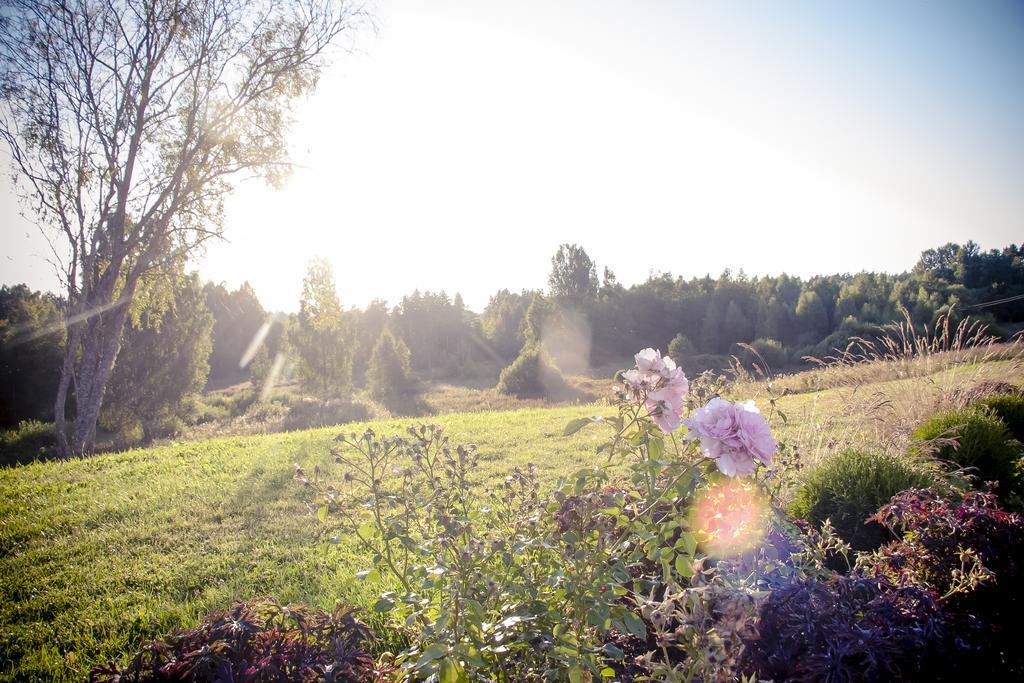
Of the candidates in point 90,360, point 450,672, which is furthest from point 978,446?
point 90,360

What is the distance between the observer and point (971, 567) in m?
1.73

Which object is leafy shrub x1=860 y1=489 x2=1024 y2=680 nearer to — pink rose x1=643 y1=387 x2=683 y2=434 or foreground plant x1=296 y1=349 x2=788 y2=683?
foreground plant x1=296 y1=349 x2=788 y2=683

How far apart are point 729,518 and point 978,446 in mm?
3855

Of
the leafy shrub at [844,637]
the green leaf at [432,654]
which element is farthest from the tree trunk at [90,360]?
the leafy shrub at [844,637]

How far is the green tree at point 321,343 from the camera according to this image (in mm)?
20547

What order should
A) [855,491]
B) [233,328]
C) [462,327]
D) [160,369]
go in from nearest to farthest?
[855,491] < [160,369] < [233,328] < [462,327]

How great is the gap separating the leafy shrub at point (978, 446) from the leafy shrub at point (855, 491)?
1.08 metres

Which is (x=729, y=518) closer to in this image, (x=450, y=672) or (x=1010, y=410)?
(x=450, y=672)

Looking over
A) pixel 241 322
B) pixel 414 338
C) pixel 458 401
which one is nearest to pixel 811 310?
pixel 458 401

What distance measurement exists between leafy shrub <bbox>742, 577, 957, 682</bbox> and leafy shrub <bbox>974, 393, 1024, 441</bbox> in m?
5.21

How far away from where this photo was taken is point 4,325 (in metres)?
22.5

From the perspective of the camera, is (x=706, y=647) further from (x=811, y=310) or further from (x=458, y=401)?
(x=811, y=310)

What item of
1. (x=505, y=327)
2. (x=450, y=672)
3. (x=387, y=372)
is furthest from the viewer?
(x=505, y=327)

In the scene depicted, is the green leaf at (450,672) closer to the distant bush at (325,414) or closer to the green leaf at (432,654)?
the green leaf at (432,654)
